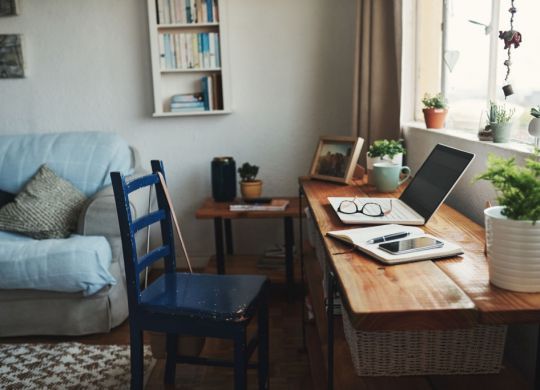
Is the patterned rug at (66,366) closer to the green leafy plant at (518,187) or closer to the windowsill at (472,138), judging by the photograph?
the windowsill at (472,138)

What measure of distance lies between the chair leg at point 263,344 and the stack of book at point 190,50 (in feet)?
6.03

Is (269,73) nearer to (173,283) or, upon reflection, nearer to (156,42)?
(156,42)

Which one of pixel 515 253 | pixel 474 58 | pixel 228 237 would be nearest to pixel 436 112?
pixel 474 58

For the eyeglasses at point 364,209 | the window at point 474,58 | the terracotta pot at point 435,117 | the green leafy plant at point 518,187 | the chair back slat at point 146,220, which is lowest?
the chair back slat at point 146,220

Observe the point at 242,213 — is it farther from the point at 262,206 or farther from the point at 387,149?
the point at 387,149

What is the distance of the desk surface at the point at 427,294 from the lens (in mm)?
959

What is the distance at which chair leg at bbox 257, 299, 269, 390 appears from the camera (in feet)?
6.35

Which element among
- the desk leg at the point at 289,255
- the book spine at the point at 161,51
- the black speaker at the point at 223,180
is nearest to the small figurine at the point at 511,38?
the desk leg at the point at 289,255

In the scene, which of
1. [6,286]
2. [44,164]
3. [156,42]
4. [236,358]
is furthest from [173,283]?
[156,42]

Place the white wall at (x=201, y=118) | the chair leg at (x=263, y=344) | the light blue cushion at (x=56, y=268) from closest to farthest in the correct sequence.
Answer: the chair leg at (x=263, y=344) < the light blue cushion at (x=56, y=268) < the white wall at (x=201, y=118)

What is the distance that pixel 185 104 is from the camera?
11.0ft

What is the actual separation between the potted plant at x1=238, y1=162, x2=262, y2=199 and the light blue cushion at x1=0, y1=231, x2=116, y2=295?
98 centimetres

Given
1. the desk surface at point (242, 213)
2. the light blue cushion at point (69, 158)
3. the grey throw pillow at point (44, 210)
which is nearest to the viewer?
the grey throw pillow at point (44, 210)

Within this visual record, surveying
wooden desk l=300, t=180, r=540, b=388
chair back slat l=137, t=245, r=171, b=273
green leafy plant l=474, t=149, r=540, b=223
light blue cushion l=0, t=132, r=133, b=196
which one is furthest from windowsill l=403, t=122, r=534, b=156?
light blue cushion l=0, t=132, r=133, b=196
